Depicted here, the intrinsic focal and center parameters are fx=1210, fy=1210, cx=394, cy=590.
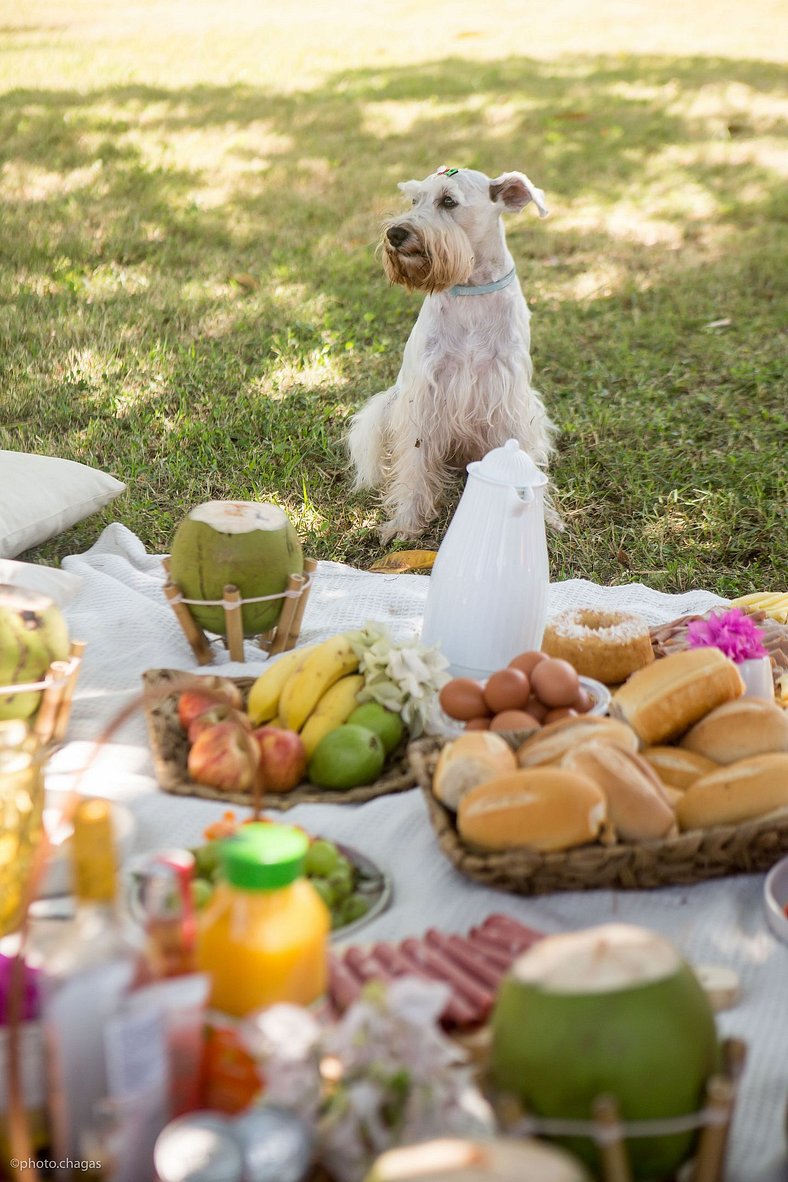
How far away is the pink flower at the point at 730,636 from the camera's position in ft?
8.26

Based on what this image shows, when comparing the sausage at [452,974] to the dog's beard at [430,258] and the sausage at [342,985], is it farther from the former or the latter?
the dog's beard at [430,258]

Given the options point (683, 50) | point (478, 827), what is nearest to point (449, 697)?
point (478, 827)

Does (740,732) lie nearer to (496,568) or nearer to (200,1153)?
(496,568)

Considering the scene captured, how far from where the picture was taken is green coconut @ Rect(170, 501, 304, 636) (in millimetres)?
2713

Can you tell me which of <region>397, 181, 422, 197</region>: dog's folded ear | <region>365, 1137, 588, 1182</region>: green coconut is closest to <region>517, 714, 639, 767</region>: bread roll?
<region>365, 1137, 588, 1182</region>: green coconut

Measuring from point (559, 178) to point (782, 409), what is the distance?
149 inches

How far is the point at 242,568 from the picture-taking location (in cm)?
272

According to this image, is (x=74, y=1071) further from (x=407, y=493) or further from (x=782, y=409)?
(x=782, y=409)

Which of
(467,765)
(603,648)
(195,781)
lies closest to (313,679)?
(195,781)

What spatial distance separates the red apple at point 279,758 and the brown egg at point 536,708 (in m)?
0.45

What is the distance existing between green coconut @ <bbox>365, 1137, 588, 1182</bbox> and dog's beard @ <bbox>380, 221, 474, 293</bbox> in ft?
11.0

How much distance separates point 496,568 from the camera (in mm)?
2643

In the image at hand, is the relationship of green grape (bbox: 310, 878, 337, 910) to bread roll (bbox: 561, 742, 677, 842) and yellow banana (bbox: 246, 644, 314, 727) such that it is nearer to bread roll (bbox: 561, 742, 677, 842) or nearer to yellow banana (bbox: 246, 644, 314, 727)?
bread roll (bbox: 561, 742, 677, 842)

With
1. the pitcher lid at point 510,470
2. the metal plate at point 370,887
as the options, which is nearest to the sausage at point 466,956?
the metal plate at point 370,887
